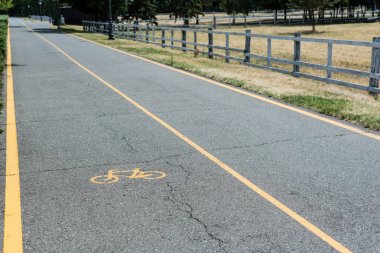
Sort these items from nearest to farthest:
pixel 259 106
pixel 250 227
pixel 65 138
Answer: pixel 250 227
pixel 65 138
pixel 259 106

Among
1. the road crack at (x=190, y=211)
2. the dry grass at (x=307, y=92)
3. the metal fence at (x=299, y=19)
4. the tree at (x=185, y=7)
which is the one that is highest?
the tree at (x=185, y=7)

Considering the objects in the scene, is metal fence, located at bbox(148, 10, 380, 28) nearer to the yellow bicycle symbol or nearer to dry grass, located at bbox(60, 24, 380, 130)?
dry grass, located at bbox(60, 24, 380, 130)

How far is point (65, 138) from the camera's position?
A: 7754 millimetres

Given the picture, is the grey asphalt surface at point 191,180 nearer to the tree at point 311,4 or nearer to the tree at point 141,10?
the tree at point 311,4

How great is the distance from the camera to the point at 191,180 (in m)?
5.70

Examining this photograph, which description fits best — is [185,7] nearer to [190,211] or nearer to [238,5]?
[238,5]

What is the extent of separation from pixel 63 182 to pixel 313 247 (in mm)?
3008

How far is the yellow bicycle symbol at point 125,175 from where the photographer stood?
574cm

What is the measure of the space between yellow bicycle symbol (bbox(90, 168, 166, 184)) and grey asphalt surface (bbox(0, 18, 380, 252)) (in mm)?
117

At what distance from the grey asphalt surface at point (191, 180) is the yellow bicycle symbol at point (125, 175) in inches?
4.6

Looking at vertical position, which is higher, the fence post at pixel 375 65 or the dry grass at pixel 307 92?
the fence post at pixel 375 65

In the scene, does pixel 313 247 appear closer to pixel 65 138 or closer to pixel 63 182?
pixel 63 182

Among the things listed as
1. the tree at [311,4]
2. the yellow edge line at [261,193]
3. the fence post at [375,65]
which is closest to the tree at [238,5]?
the tree at [311,4]

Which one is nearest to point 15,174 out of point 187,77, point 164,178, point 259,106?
point 164,178
